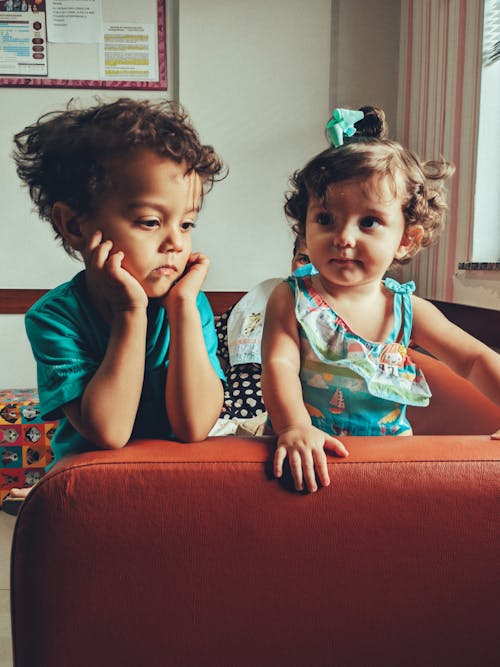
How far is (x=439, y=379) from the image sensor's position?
159cm

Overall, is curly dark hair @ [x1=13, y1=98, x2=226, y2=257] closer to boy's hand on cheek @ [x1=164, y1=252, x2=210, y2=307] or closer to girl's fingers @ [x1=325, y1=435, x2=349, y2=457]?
boy's hand on cheek @ [x1=164, y1=252, x2=210, y2=307]

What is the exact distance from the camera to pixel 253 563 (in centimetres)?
82

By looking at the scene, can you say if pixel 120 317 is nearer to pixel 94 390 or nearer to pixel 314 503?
pixel 94 390

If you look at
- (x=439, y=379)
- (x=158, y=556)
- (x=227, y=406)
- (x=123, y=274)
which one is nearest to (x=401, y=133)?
(x=227, y=406)

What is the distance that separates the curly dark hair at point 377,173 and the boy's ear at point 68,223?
0.46m

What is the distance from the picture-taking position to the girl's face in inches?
45.2

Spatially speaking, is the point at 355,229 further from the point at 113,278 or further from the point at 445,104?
the point at 445,104

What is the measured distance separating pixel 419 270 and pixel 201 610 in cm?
274

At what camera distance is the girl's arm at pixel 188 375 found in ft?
3.04

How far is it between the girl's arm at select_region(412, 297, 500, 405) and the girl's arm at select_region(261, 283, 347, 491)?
0.89 ft

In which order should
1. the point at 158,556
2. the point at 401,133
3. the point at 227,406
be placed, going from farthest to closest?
the point at 401,133 < the point at 227,406 < the point at 158,556

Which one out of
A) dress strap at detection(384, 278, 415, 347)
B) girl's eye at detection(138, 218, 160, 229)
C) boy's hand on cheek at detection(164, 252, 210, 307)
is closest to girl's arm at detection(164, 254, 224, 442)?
boy's hand on cheek at detection(164, 252, 210, 307)

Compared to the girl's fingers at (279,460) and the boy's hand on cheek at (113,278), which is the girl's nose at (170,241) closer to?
the boy's hand on cheek at (113,278)

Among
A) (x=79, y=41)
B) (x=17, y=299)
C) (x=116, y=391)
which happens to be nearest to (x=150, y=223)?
(x=116, y=391)
